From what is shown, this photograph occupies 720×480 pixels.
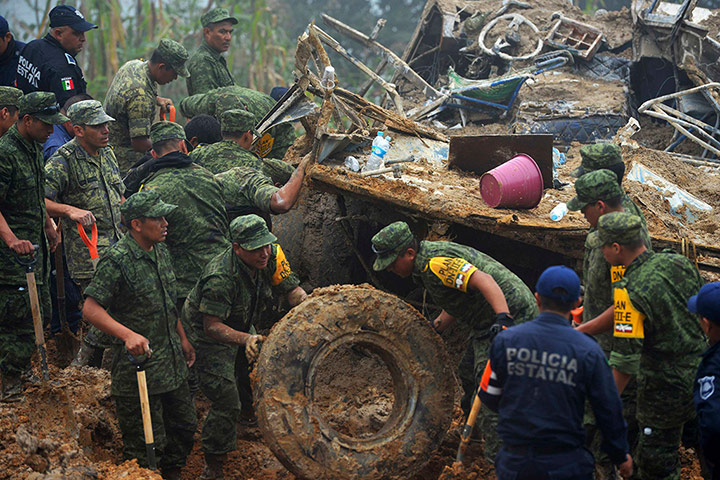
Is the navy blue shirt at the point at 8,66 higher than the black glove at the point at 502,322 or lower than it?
higher

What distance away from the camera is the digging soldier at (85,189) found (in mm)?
5594

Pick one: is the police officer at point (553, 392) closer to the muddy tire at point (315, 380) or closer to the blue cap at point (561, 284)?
the blue cap at point (561, 284)

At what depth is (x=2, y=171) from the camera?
194 inches

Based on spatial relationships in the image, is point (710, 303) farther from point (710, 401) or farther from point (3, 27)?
point (3, 27)

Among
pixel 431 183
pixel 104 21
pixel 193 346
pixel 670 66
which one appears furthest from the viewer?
pixel 104 21

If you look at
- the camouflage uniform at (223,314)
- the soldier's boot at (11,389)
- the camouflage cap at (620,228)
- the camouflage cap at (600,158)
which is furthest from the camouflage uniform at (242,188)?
the camouflage cap at (620,228)

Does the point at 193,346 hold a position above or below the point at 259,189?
below

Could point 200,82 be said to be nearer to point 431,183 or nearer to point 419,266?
point 431,183

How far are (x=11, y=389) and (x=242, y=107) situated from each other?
385 centimetres

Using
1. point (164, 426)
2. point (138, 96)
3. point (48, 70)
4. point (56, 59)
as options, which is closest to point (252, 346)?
point (164, 426)

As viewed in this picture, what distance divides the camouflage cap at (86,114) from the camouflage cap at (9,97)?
1.77 feet

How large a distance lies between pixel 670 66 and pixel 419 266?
7233 mm

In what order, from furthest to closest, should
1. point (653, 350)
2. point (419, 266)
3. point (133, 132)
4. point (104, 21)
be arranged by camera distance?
point (104, 21)
point (133, 132)
point (419, 266)
point (653, 350)

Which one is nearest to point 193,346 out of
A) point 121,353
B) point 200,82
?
point 121,353
